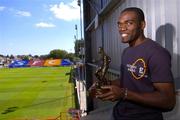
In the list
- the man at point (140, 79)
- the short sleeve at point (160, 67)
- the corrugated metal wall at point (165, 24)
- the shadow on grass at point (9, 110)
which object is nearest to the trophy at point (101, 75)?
the man at point (140, 79)

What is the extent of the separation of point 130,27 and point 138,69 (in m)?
0.32

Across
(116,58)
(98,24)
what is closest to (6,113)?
(98,24)

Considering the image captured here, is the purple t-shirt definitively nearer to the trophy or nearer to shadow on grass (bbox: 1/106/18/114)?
the trophy

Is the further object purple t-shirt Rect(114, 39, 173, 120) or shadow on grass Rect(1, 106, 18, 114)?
shadow on grass Rect(1, 106, 18, 114)

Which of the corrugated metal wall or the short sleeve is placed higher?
the corrugated metal wall

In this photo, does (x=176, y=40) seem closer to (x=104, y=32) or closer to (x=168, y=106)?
(x=168, y=106)

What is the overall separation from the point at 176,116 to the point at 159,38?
167 cm

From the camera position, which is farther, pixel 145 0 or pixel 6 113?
pixel 6 113

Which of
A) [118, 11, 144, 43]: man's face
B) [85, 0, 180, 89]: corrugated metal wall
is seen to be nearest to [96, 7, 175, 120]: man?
[118, 11, 144, 43]: man's face

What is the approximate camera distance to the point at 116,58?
9867 millimetres

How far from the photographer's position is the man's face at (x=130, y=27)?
3.22 meters

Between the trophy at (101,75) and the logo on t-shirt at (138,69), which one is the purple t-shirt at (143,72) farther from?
the trophy at (101,75)

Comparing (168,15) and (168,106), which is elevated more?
(168,15)

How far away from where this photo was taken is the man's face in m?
3.22
